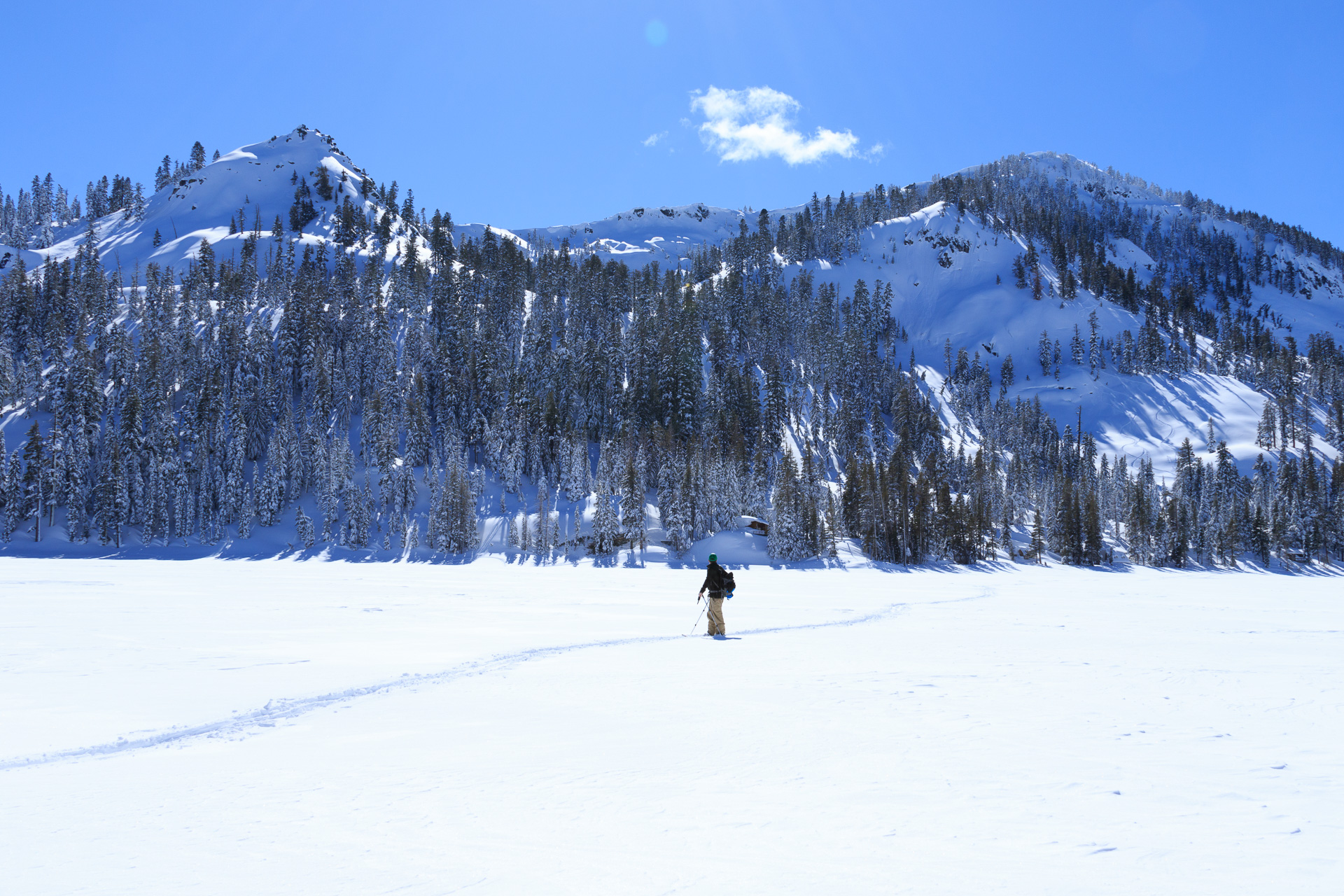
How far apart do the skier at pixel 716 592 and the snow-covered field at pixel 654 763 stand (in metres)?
0.93

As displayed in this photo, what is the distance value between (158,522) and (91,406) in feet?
61.3

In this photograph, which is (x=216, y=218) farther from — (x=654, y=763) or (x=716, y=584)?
(x=654, y=763)

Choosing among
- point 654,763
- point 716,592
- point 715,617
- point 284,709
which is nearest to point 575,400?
point 715,617

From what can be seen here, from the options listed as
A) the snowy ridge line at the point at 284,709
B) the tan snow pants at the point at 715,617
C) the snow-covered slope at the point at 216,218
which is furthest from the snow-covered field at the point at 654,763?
the snow-covered slope at the point at 216,218

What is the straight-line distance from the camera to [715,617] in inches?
750

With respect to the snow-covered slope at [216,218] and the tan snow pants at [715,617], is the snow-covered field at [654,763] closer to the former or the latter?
the tan snow pants at [715,617]

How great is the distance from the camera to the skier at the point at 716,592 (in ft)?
60.8

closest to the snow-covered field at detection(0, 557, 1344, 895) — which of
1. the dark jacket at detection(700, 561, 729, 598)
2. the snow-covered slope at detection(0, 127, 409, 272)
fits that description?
the dark jacket at detection(700, 561, 729, 598)

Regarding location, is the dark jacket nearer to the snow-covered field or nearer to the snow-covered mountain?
the snow-covered field

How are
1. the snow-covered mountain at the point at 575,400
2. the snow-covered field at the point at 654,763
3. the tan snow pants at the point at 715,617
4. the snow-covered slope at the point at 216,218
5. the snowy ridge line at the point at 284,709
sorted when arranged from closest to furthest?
1. the snow-covered field at the point at 654,763
2. the snowy ridge line at the point at 284,709
3. the tan snow pants at the point at 715,617
4. the snow-covered mountain at the point at 575,400
5. the snow-covered slope at the point at 216,218

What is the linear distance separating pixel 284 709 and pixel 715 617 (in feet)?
37.5

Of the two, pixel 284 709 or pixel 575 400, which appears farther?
pixel 575 400

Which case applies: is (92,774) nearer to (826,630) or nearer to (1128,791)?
(1128,791)

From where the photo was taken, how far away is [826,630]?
2128 centimetres
